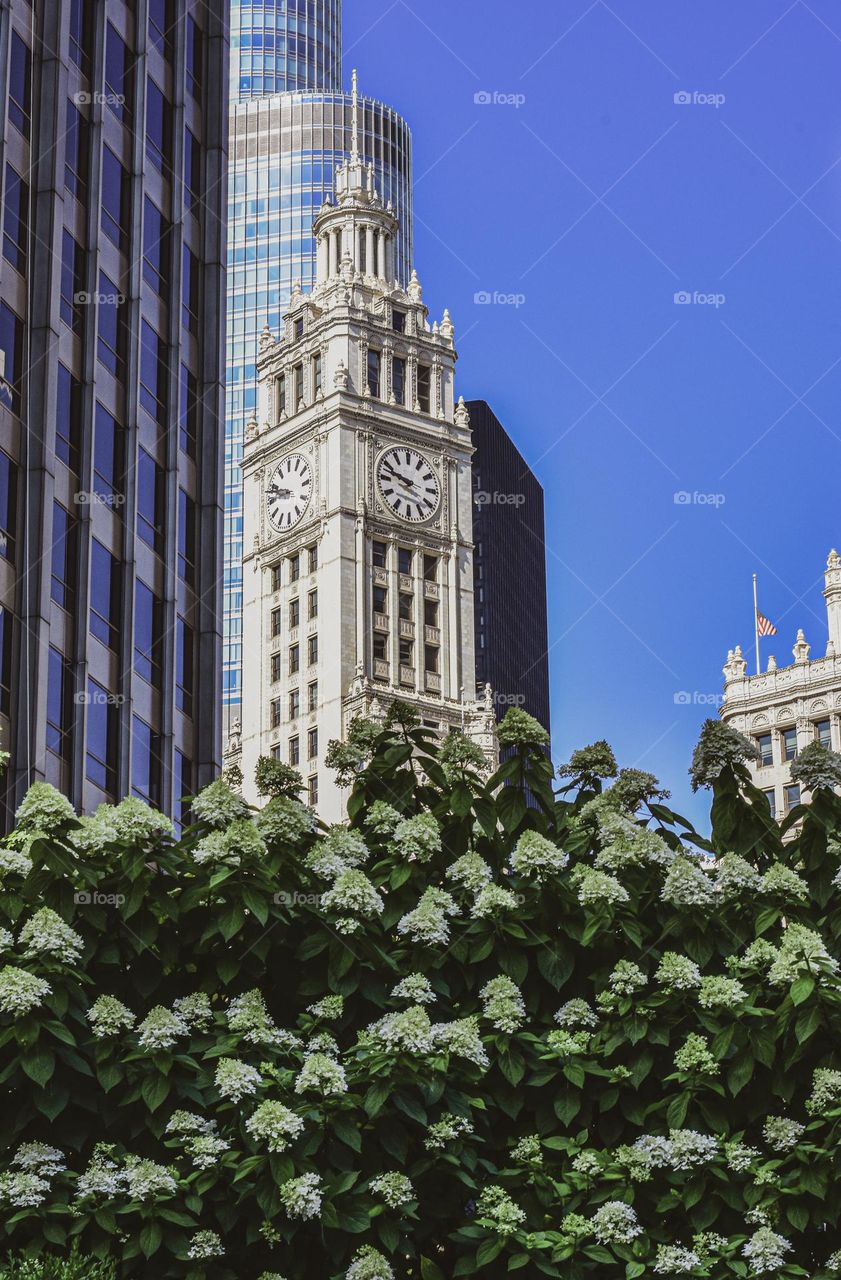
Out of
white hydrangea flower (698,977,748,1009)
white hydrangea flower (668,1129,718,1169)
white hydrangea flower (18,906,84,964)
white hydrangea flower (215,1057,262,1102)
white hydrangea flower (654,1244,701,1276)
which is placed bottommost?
white hydrangea flower (654,1244,701,1276)

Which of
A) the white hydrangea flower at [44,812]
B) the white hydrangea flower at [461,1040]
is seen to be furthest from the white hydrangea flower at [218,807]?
the white hydrangea flower at [461,1040]

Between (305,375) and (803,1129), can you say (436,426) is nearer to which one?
(305,375)

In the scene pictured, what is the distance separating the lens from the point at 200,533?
54438 mm

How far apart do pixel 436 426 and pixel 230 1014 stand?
5038 inches

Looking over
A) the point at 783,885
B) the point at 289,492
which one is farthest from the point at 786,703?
the point at 783,885

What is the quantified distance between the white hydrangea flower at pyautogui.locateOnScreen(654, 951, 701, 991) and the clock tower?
4495 inches

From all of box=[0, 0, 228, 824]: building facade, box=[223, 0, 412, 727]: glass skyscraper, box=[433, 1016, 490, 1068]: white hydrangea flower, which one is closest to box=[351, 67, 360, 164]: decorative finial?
box=[223, 0, 412, 727]: glass skyscraper

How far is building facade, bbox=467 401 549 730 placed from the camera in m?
184

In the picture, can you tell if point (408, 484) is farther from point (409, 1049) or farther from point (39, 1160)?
point (39, 1160)

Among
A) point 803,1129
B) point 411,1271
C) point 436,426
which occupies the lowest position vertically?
point 411,1271

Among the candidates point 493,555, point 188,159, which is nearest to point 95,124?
point 188,159

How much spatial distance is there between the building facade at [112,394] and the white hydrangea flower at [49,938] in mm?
24065

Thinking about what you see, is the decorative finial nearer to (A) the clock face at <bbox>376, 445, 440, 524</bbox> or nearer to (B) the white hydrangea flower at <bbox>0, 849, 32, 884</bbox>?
(A) the clock face at <bbox>376, 445, 440, 524</bbox>

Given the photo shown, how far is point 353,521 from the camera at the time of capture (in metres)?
139
